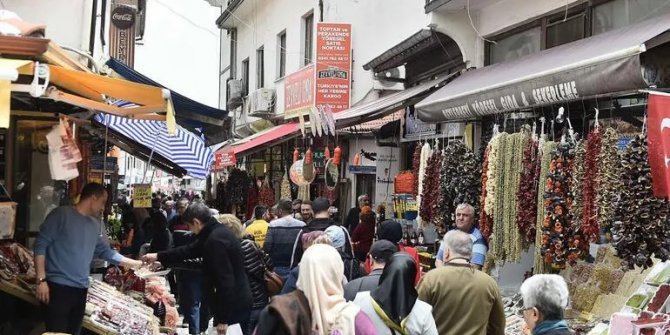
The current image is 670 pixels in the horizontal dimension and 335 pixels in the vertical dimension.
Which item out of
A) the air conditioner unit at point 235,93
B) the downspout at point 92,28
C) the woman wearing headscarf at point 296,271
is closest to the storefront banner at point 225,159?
the downspout at point 92,28

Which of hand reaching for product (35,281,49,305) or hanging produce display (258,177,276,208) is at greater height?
hanging produce display (258,177,276,208)

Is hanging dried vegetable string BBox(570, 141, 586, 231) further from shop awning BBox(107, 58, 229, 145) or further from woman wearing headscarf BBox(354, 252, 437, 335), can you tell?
shop awning BBox(107, 58, 229, 145)

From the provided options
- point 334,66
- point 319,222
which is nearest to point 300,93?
point 334,66

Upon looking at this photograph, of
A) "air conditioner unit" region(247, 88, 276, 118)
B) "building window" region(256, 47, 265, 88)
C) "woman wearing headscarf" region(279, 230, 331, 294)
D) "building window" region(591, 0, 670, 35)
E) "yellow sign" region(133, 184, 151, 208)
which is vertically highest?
"building window" region(256, 47, 265, 88)

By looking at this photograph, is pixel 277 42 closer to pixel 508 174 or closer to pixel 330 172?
pixel 330 172

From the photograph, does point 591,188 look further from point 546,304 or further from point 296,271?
point 296,271

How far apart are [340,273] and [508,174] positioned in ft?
11.9

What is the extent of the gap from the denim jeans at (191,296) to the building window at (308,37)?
39.3 feet

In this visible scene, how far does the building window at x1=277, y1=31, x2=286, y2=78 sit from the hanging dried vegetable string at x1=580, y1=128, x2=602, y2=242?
17694 mm

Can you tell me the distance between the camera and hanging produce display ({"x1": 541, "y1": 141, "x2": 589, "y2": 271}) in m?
6.00

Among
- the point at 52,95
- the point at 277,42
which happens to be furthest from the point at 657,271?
the point at 277,42

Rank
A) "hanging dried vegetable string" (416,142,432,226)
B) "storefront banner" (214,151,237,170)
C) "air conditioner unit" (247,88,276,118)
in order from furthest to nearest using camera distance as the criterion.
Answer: "air conditioner unit" (247,88,276,118) < "storefront banner" (214,151,237,170) < "hanging dried vegetable string" (416,142,432,226)

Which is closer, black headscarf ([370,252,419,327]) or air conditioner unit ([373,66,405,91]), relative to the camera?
black headscarf ([370,252,419,327])

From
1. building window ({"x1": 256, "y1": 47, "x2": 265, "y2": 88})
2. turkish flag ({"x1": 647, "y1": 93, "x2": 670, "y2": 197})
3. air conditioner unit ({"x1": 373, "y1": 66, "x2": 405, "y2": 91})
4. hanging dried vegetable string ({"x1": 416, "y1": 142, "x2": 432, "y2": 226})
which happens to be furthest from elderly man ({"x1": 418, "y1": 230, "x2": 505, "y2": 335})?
building window ({"x1": 256, "y1": 47, "x2": 265, "y2": 88})
